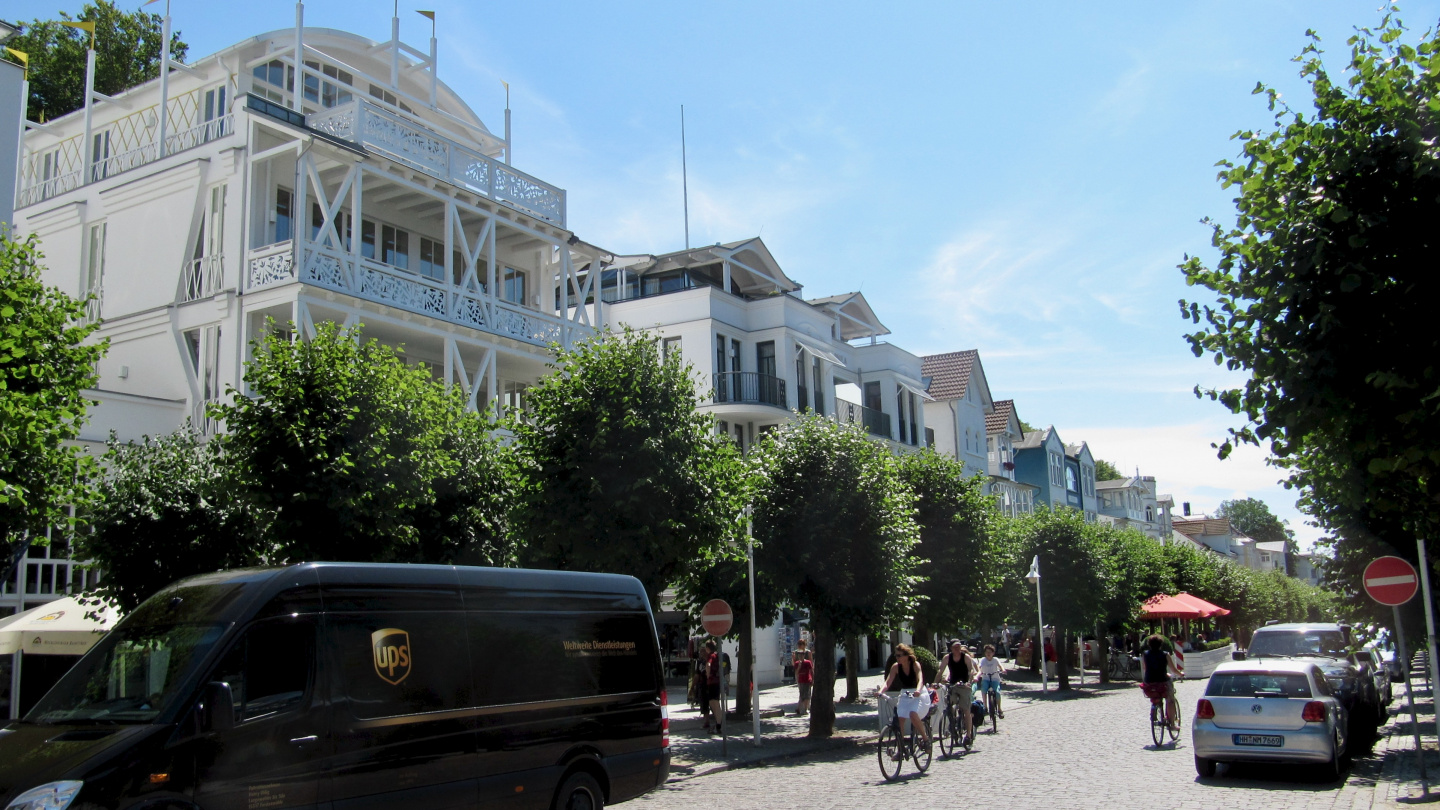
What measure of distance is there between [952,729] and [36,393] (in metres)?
13.4

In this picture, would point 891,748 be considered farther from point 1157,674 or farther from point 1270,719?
point 1157,674

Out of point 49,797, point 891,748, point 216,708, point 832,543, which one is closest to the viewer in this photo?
point 49,797

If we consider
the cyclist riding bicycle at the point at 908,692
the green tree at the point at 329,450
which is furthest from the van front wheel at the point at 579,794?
the cyclist riding bicycle at the point at 908,692

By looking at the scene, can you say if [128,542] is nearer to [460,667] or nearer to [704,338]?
[460,667]

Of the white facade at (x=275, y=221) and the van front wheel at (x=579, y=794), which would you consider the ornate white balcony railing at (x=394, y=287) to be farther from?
the van front wheel at (x=579, y=794)

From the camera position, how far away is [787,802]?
1252cm

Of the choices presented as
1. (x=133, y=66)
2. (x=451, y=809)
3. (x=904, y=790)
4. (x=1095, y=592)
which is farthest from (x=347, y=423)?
(x=133, y=66)

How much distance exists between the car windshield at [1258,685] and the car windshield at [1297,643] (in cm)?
734

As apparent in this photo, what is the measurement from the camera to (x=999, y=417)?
209 feet

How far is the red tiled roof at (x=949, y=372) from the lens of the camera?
53.7m

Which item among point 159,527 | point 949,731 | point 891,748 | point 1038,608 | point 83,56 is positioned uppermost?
point 83,56

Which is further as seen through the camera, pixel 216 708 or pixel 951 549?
pixel 951 549

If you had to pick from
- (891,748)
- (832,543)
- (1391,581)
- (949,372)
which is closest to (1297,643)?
(832,543)

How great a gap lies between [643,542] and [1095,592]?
22.4m
